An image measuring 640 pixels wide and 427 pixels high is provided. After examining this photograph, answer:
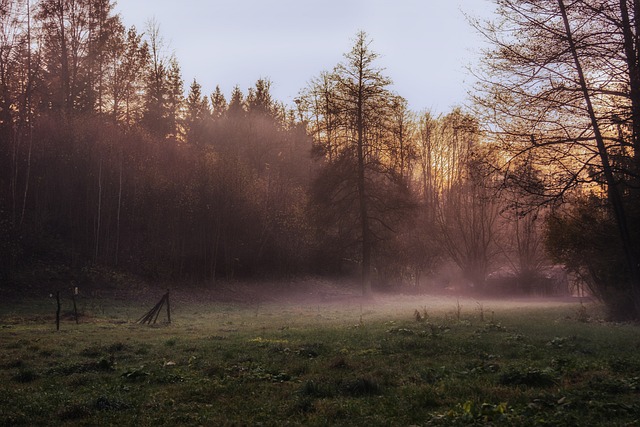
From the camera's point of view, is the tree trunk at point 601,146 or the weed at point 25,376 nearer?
the weed at point 25,376

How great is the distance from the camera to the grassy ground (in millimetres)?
6836

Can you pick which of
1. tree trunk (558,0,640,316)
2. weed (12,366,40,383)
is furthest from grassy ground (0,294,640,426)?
tree trunk (558,0,640,316)

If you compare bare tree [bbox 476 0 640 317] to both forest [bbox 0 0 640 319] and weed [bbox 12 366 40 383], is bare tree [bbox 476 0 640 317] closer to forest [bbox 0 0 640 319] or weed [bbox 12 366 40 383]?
forest [bbox 0 0 640 319]

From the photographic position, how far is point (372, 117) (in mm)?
36312

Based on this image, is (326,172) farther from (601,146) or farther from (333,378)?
(333,378)

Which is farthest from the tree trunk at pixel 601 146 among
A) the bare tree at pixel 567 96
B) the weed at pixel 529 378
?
the weed at pixel 529 378

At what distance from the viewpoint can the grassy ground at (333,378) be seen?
6836 mm

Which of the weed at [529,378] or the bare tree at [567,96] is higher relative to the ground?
the bare tree at [567,96]

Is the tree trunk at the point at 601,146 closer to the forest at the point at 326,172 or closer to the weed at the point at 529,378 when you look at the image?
the forest at the point at 326,172

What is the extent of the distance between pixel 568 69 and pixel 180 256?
3158 centimetres

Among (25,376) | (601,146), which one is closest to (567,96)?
(601,146)

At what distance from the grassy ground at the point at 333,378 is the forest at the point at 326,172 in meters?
5.01

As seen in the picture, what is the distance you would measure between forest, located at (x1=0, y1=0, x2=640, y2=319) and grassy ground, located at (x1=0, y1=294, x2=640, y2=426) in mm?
5011

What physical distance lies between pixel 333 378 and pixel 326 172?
93.1 ft
